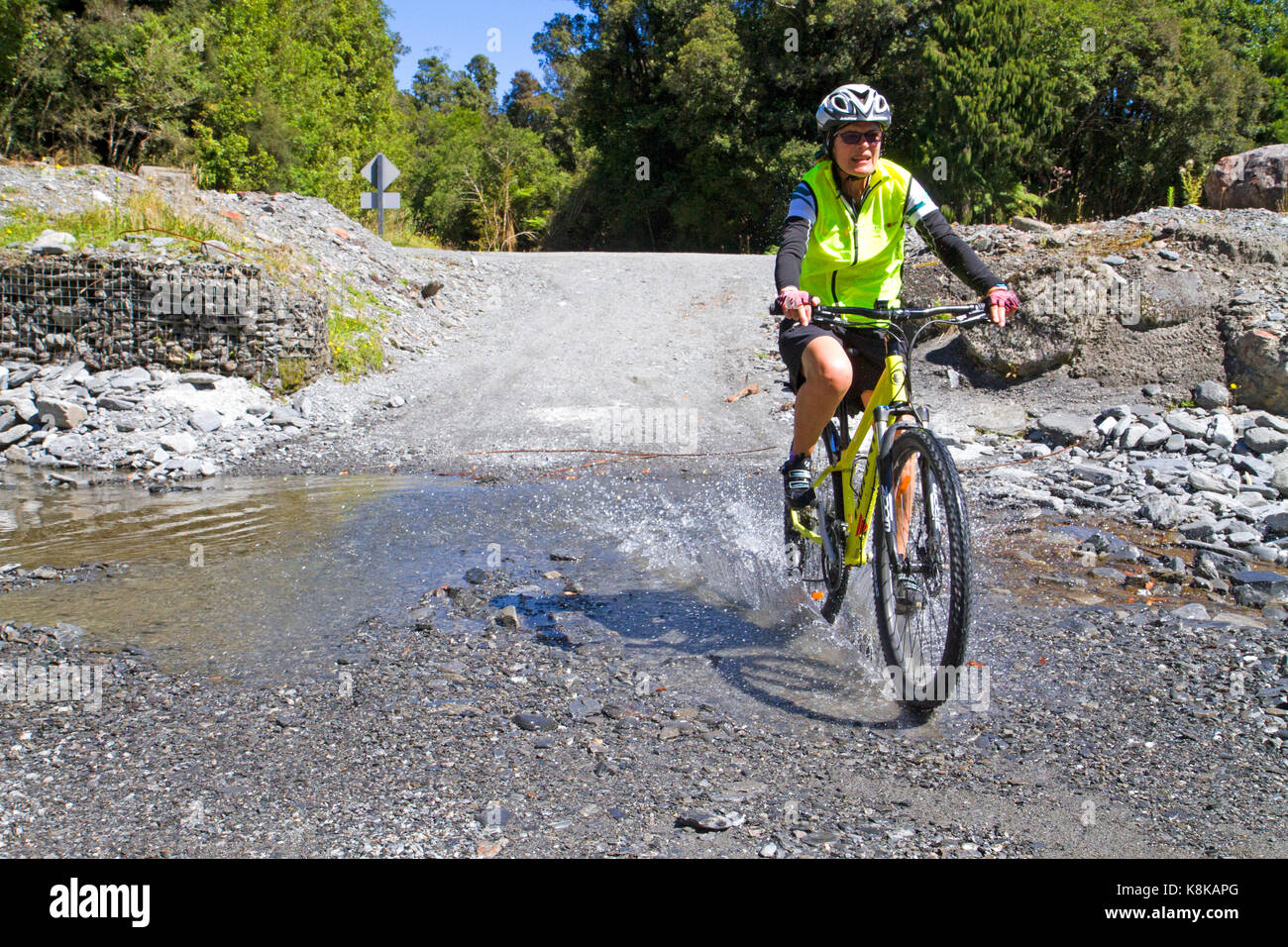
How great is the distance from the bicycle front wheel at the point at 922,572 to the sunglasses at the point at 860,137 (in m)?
1.30

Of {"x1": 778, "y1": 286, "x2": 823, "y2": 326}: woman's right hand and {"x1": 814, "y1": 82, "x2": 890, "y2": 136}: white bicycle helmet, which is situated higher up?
{"x1": 814, "y1": 82, "x2": 890, "y2": 136}: white bicycle helmet

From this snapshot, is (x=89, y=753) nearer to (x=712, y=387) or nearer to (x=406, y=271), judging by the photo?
(x=712, y=387)

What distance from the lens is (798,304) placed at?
3869 mm

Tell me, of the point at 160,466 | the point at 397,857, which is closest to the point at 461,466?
the point at 160,466

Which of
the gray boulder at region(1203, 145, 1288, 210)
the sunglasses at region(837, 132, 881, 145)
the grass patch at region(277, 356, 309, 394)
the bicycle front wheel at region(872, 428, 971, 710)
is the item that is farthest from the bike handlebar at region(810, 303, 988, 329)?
the gray boulder at region(1203, 145, 1288, 210)

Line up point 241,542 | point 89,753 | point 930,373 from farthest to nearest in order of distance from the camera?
point 930,373 → point 241,542 → point 89,753

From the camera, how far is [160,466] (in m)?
8.99

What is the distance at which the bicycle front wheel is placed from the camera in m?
3.58

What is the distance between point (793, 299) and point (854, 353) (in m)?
0.72

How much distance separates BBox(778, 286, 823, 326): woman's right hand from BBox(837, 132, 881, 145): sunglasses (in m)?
0.81

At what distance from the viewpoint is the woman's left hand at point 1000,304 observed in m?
4.09

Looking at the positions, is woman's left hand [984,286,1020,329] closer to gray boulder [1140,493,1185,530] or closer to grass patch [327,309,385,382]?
gray boulder [1140,493,1185,530]

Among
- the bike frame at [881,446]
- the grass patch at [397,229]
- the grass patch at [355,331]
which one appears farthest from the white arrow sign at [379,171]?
the bike frame at [881,446]

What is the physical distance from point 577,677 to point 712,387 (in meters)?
8.36
